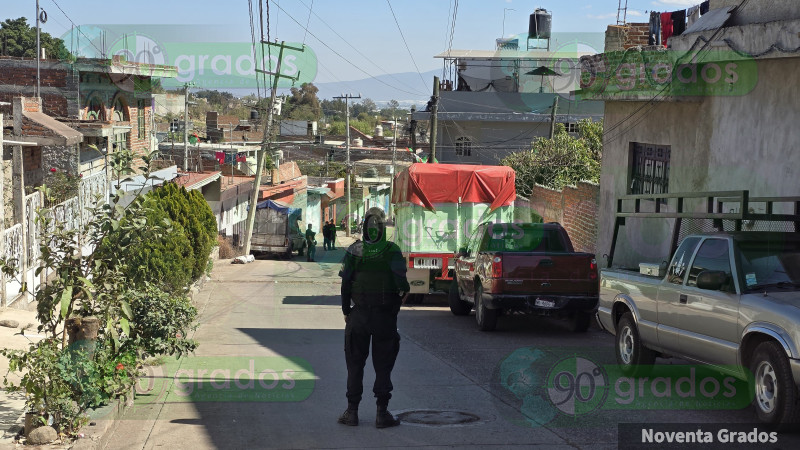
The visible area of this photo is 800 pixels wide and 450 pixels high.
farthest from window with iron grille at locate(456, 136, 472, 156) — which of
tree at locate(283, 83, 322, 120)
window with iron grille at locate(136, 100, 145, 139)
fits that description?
tree at locate(283, 83, 322, 120)

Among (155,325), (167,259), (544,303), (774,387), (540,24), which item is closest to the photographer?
(774,387)

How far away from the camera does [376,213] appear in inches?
306

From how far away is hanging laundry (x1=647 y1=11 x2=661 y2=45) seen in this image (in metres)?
18.1

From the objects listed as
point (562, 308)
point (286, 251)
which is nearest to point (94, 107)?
point (286, 251)

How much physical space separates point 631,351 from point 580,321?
13.8 ft

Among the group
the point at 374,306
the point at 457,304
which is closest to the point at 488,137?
the point at 457,304

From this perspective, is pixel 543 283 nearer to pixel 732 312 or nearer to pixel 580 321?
pixel 580 321

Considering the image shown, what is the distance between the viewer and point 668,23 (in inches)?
704

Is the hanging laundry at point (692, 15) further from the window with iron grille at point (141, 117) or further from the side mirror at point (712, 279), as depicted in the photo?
the window with iron grille at point (141, 117)

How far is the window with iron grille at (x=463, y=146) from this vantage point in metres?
50.9

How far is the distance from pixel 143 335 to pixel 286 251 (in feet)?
111

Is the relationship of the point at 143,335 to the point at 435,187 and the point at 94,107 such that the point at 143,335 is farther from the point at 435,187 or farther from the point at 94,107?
the point at 94,107

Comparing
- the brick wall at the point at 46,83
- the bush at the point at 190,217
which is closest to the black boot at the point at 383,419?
the bush at the point at 190,217

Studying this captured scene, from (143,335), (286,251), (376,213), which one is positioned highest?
(376,213)
